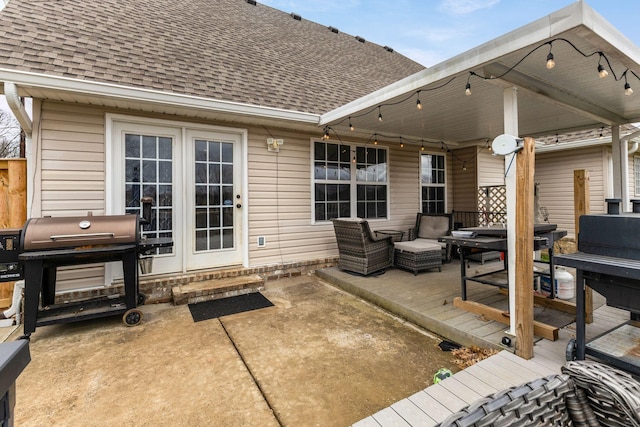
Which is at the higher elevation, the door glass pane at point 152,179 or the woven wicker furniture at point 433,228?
the door glass pane at point 152,179

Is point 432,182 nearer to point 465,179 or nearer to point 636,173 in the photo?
point 465,179

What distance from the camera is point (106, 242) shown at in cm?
304

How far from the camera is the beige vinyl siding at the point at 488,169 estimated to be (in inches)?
279

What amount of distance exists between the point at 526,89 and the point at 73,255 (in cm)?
463

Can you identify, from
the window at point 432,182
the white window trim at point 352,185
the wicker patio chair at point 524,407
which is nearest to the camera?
the wicker patio chair at point 524,407

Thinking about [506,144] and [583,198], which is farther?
[583,198]

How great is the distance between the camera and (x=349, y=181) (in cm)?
574

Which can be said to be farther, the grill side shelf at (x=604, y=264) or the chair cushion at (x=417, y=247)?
the chair cushion at (x=417, y=247)

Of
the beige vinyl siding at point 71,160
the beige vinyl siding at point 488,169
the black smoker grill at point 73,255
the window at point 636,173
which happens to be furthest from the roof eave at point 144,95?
the window at point 636,173

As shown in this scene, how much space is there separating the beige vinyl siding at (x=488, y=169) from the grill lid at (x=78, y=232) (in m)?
7.08

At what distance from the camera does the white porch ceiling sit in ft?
6.89

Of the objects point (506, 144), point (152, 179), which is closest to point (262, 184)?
point (152, 179)

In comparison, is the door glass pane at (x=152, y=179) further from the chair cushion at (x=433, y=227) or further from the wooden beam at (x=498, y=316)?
the chair cushion at (x=433, y=227)

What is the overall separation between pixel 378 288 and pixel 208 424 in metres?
2.65
